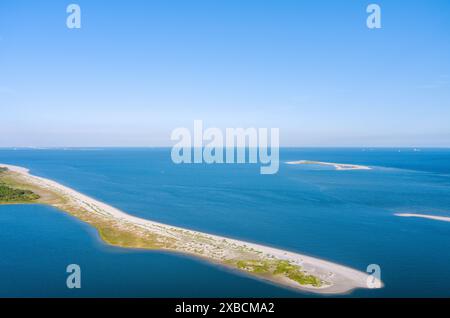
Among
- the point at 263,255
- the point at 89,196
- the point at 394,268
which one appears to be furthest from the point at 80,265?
the point at 89,196

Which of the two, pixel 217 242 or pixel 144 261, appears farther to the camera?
pixel 217 242

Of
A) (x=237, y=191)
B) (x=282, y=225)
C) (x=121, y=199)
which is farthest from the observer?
Result: (x=237, y=191)

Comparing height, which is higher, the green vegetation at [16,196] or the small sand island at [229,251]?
the green vegetation at [16,196]

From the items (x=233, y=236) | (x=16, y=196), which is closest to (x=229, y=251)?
(x=233, y=236)

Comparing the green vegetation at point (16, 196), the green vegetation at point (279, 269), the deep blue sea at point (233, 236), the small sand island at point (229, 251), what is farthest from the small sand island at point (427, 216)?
the green vegetation at point (16, 196)

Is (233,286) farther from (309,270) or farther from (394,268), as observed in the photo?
(394,268)

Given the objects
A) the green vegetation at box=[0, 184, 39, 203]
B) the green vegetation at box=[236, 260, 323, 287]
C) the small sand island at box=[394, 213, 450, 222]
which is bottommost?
the green vegetation at box=[236, 260, 323, 287]

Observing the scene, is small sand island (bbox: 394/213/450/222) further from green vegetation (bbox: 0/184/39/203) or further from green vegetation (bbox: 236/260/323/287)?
green vegetation (bbox: 0/184/39/203)

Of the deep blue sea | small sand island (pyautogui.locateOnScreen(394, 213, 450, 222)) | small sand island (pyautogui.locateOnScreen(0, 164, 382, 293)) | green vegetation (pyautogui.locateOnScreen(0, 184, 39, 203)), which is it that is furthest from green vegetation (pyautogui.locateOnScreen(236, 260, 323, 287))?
green vegetation (pyautogui.locateOnScreen(0, 184, 39, 203))

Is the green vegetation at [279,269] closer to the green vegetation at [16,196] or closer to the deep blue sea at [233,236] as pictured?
the deep blue sea at [233,236]
